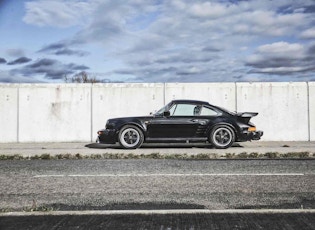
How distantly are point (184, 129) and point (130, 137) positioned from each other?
1537 mm

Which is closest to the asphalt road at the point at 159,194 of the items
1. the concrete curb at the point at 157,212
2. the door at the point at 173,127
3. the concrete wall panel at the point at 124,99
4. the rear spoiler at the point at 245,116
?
the concrete curb at the point at 157,212

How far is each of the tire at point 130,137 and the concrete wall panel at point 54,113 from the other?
10.5 ft

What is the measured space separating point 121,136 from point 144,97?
10.7 ft

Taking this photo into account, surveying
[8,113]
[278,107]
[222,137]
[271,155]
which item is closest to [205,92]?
[278,107]

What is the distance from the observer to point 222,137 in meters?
12.6

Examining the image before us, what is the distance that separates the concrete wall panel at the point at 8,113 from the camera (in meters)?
15.5

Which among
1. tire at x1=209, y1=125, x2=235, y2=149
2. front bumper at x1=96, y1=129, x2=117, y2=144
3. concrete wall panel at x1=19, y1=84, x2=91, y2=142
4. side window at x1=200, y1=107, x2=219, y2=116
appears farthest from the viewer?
concrete wall panel at x1=19, y1=84, x2=91, y2=142

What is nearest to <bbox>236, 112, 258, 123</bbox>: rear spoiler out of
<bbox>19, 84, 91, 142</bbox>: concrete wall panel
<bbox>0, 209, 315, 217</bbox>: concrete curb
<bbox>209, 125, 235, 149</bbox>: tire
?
<bbox>209, 125, 235, 149</bbox>: tire

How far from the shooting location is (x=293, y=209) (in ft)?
17.1

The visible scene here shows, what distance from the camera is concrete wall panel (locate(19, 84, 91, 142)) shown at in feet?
51.1

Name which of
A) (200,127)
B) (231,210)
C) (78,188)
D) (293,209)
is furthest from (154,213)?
(200,127)

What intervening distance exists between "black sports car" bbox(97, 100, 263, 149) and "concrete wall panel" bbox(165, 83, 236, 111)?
2.88 m

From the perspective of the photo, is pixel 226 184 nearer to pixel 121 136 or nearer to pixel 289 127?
pixel 121 136

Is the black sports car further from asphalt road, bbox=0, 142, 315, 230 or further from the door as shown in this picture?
asphalt road, bbox=0, 142, 315, 230
